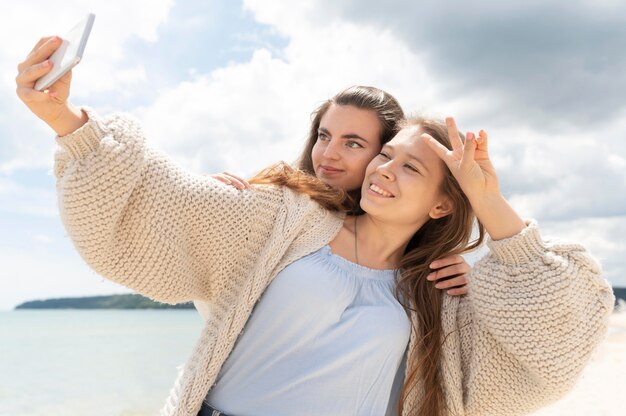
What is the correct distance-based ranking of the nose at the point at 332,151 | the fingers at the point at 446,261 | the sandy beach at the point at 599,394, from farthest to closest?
1. the sandy beach at the point at 599,394
2. the nose at the point at 332,151
3. the fingers at the point at 446,261

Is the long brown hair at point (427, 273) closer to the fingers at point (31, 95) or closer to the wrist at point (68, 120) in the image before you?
the wrist at point (68, 120)

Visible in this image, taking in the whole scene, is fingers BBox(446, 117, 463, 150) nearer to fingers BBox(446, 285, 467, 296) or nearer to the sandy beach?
fingers BBox(446, 285, 467, 296)

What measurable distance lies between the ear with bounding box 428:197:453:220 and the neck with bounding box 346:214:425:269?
0.13 meters

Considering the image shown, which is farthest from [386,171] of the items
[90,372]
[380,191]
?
[90,372]

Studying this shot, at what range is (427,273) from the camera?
287 centimetres

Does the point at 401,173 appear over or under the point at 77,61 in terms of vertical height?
under

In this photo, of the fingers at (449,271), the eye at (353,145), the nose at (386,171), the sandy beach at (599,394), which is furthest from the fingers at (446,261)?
the sandy beach at (599,394)

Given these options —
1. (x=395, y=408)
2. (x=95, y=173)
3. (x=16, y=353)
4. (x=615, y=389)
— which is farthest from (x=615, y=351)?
(x=16, y=353)

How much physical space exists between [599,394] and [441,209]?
28.6 ft

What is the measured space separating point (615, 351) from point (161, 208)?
57.6ft

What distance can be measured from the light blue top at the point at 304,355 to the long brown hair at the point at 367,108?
88 centimetres

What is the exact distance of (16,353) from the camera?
26.8 meters

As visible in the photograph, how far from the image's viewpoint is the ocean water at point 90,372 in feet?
45.1

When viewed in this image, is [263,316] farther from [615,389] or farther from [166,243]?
[615,389]
